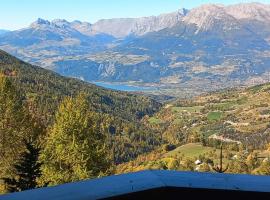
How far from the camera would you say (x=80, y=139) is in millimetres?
Result: 31750

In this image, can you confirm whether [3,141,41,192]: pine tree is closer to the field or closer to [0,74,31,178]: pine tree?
[0,74,31,178]: pine tree

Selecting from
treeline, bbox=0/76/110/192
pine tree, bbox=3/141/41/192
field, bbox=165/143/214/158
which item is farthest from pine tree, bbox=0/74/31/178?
field, bbox=165/143/214/158

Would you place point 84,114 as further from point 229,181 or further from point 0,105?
point 229,181

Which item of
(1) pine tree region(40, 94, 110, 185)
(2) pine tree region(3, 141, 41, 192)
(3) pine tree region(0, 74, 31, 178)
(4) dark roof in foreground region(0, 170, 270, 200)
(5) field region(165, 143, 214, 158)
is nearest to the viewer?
(4) dark roof in foreground region(0, 170, 270, 200)

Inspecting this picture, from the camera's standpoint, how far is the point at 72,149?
3041cm

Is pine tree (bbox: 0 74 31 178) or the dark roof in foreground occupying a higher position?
the dark roof in foreground

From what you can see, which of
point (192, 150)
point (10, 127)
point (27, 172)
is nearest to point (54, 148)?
point (27, 172)

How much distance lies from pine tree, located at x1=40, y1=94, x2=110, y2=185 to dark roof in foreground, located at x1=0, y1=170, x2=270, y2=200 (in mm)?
23947

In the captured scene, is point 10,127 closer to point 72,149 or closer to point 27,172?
point 72,149

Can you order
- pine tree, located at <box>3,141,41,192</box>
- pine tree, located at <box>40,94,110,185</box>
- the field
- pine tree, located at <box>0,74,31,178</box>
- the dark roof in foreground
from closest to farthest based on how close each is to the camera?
the dark roof in foreground → pine tree, located at <box>3,141,41,192</box> → pine tree, located at <box>40,94,110,185</box> → pine tree, located at <box>0,74,31,178</box> → the field

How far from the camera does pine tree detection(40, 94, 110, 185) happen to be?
99.6ft

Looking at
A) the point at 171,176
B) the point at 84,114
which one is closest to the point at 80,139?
the point at 84,114

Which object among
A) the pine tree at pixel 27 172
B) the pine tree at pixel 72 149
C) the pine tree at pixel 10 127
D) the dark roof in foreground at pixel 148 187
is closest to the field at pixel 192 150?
the pine tree at pixel 10 127

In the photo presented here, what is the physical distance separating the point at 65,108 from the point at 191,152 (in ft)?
489
